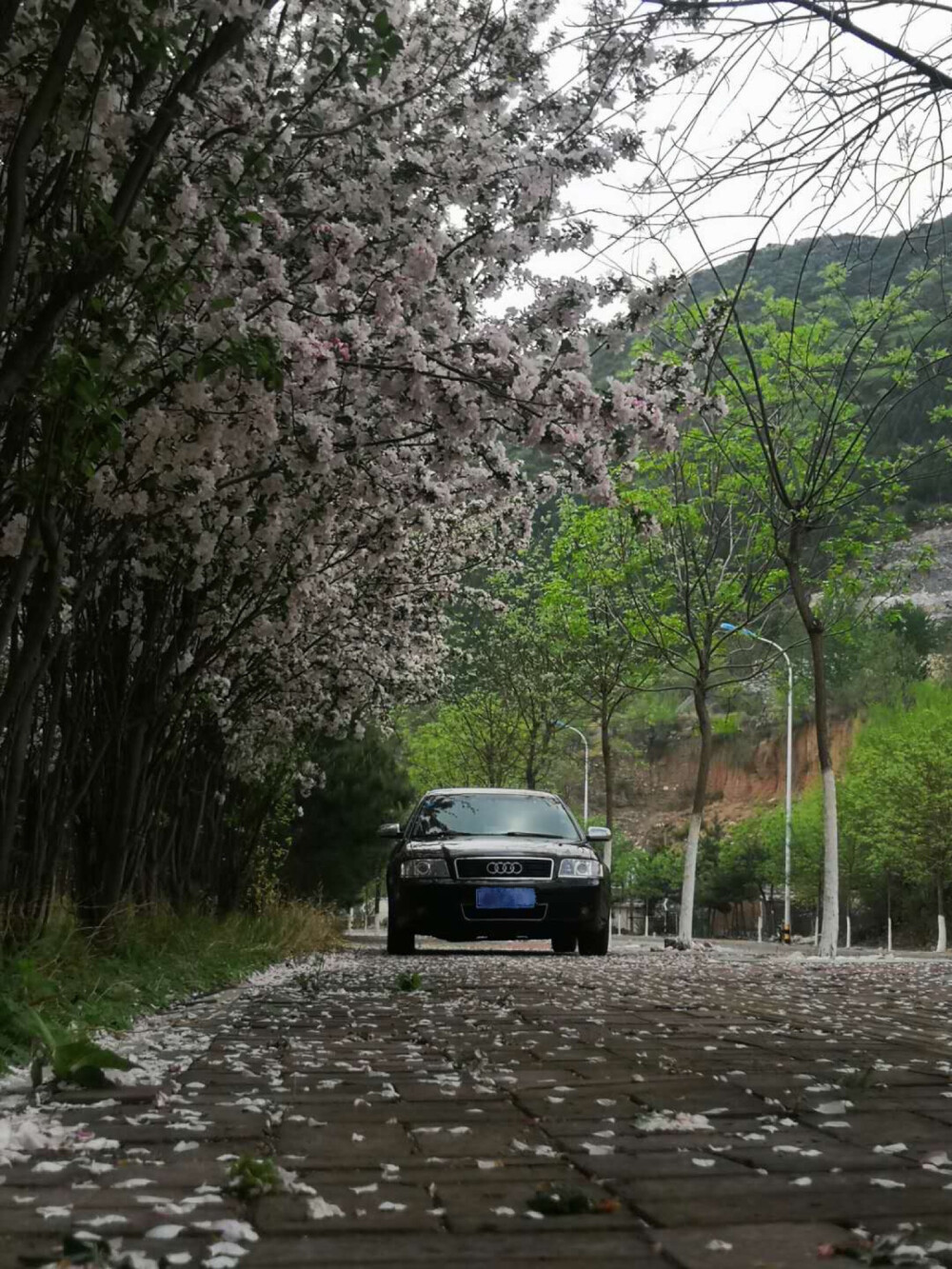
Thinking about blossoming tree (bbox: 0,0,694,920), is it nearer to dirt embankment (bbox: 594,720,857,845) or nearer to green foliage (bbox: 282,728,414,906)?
green foliage (bbox: 282,728,414,906)

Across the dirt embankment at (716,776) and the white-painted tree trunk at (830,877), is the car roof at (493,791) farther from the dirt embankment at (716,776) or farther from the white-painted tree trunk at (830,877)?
the dirt embankment at (716,776)

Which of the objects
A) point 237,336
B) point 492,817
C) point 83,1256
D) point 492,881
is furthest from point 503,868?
point 83,1256

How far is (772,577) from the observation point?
2394 centimetres

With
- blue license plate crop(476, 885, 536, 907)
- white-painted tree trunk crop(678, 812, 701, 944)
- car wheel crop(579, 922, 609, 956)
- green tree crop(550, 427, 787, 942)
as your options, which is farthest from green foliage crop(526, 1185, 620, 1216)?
green tree crop(550, 427, 787, 942)

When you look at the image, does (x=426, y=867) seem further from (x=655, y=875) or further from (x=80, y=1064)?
(x=655, y=875)

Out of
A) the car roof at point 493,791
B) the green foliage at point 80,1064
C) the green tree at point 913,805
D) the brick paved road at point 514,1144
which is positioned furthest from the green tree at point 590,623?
the green foliage at point 80,1064

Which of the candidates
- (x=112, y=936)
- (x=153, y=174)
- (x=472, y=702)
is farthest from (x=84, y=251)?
(x=472, y=702)

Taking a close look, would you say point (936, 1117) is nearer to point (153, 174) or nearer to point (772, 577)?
point (153, 174)

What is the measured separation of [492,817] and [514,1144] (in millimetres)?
11837

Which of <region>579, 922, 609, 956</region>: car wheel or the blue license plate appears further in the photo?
<region>579, 922, 609, 956</region>: car wheel

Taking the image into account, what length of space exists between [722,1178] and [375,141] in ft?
19.1

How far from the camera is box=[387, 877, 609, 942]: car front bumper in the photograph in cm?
1400

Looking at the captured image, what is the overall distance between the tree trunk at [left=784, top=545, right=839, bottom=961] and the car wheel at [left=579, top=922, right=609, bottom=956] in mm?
2612

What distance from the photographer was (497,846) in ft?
46.8
